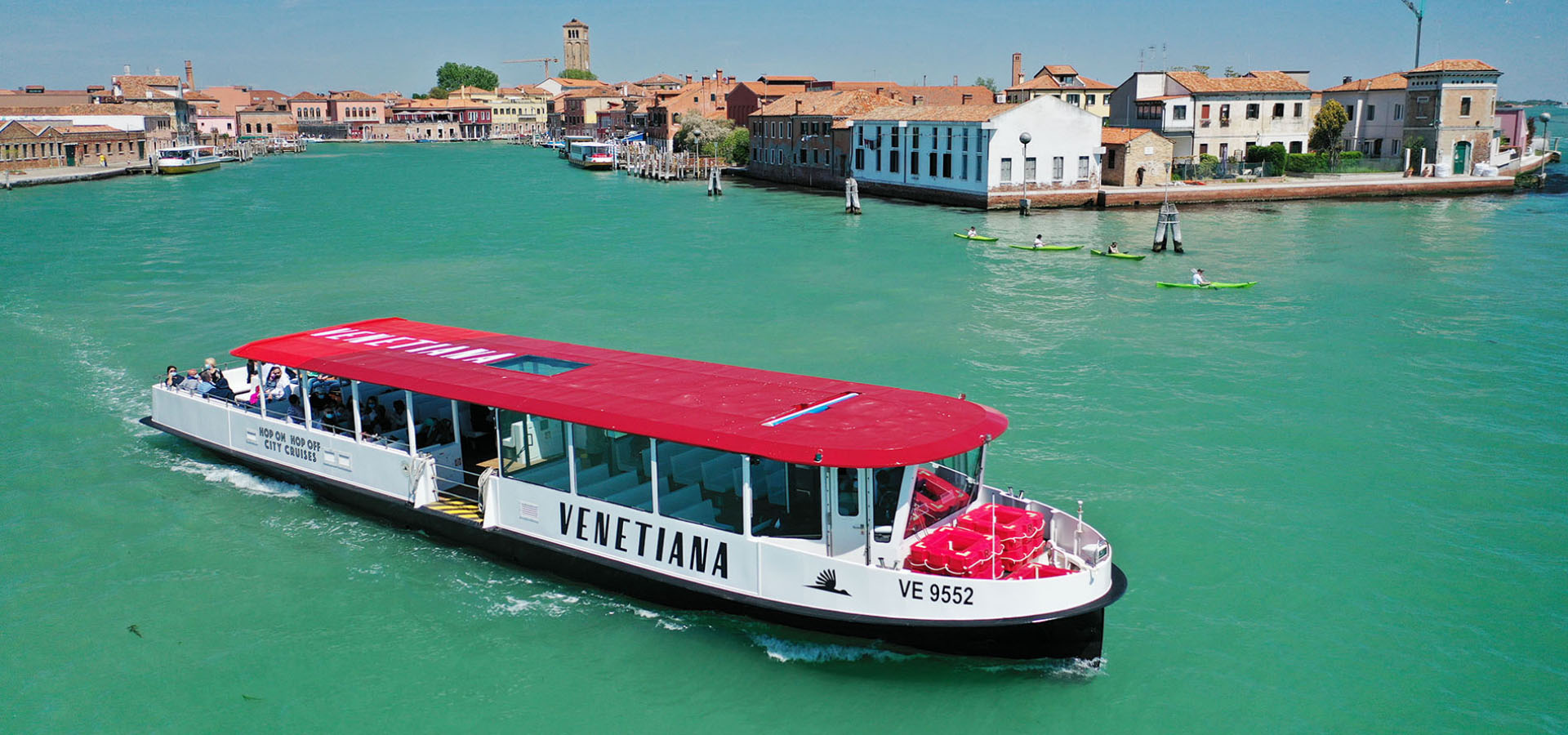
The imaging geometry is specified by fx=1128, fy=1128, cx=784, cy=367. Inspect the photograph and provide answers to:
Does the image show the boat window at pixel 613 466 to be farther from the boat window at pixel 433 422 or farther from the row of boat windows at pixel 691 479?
the boat window at pixel 433 422

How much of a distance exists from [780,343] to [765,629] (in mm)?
14253

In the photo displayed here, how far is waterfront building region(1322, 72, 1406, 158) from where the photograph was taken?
6875 cm

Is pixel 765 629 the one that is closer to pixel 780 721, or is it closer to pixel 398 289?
pixel 780 721

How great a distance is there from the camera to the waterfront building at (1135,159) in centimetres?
6222

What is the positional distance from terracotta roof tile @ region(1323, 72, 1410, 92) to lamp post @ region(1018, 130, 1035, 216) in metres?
26.0

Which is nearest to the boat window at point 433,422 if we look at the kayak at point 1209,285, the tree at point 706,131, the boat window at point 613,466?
the boat window at point 613,466

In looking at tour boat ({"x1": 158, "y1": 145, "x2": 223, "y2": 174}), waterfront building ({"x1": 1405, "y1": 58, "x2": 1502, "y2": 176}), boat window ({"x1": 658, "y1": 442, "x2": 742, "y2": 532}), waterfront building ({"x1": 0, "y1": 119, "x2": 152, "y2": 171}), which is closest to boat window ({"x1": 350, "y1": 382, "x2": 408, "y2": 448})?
boat window ({"x1": 658, "y1": 442, "x2": 742, "y2": 532})

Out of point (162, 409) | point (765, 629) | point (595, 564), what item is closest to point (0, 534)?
point (162, 409)

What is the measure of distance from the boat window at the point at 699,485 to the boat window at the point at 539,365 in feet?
9.12

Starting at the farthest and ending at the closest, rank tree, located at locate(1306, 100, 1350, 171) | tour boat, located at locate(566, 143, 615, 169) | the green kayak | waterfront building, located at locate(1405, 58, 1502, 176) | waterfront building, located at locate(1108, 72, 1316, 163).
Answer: tour boat, located at locate(566, 143, 615, 169)
tree, located at locate(1306, 100, 1350, 171)
waterfront building, located at locate(1108, 72, 1316, 163)
waterfront building, located at locate(1405, 58, 1502, 176)
the green kayak

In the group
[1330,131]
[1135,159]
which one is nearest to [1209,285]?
[1135,159]

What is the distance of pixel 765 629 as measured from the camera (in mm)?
12000

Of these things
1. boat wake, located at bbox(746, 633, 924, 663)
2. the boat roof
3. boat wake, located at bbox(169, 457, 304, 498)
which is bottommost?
boat wake, located at bbox(746, 633, 924, 663)

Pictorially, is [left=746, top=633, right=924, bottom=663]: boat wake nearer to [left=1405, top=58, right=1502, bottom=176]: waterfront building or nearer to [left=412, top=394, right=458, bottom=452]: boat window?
[left=412, top=394, right=458, bottom=452]: boat window
